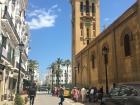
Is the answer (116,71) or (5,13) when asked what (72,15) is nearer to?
(116,71)

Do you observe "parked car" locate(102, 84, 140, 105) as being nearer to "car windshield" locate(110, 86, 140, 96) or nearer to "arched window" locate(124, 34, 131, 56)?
"car windshield" locate(110, 86, 140, 96)

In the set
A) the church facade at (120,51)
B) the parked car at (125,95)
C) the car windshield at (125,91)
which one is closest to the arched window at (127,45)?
the church facade at (120,51)

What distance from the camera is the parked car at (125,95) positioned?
945cm

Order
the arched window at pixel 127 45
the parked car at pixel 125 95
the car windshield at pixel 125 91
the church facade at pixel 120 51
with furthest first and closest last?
the arched window at pixel 127 45, the church facade at pixel 120 51, the car windshield at pixel 125 91, the parked car at pixel 125 95

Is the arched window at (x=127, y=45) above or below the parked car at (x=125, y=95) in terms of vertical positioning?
above

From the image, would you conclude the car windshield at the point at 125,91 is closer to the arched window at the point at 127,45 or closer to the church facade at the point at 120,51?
the church facade at the point at 120,51

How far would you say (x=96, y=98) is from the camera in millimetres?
31625

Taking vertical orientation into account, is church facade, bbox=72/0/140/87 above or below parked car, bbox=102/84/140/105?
above

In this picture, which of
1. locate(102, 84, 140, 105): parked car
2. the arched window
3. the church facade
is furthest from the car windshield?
the arched window

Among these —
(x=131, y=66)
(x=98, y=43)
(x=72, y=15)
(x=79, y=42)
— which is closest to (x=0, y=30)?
(x=131, y=66)

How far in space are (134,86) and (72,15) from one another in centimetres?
6505

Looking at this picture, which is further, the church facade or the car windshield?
the church facade

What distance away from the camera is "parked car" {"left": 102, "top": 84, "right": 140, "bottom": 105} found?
945 centimetres

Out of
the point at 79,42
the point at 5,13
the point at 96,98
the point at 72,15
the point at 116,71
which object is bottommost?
the point at 96,98
